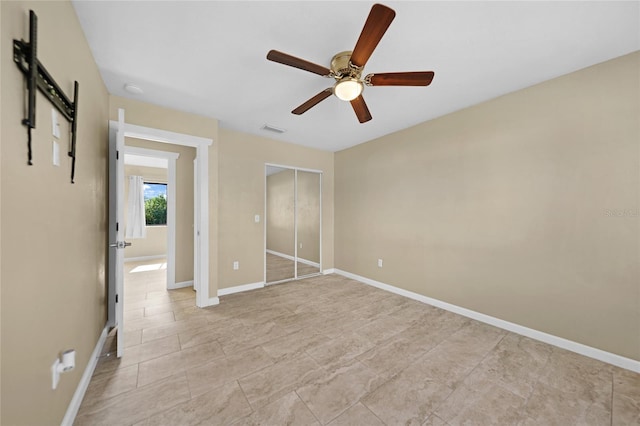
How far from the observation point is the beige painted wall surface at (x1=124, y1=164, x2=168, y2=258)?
19.9 feet

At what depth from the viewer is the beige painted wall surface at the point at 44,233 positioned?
0.86 m

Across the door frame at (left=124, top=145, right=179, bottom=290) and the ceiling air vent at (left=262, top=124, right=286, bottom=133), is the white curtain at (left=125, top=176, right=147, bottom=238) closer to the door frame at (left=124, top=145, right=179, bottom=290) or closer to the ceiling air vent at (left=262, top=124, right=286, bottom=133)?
the door frame at (left=124, top=145, right=179, bottom=290)

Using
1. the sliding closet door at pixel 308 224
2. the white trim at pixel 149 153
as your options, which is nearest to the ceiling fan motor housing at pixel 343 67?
the sliding closet door at pixel 308 224

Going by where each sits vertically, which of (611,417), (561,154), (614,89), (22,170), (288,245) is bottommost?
(611,417)

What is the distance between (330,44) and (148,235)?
6766 mm

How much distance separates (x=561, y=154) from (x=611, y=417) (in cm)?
207

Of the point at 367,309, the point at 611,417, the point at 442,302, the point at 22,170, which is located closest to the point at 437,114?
the point at 442,302

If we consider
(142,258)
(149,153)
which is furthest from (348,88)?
(142,258)

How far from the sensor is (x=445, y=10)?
1.51 meters

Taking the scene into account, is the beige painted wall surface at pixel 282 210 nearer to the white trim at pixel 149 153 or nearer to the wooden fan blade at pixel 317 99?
the white trim at pixel 149 153

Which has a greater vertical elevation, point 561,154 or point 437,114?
point 437,114

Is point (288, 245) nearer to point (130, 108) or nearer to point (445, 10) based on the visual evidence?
point (130, 108)

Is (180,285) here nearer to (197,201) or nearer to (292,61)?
(197,201)

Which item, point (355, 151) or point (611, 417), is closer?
point (611, 417)
